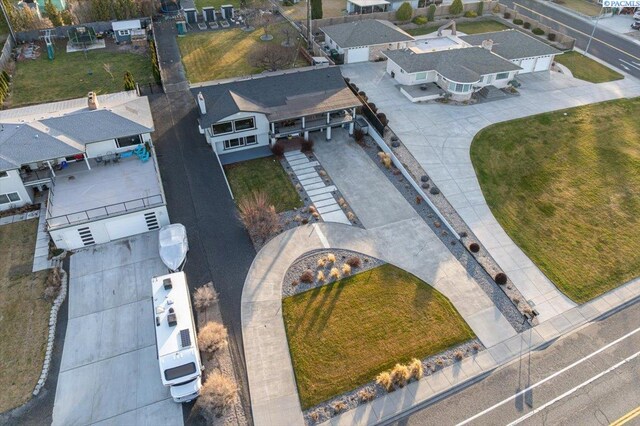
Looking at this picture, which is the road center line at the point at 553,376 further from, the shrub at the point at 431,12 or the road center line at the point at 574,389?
the shrub at the point at 431,12

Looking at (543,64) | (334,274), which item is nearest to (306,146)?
(334,274)

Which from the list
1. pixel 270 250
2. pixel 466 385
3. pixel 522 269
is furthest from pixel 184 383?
pixel 522 269

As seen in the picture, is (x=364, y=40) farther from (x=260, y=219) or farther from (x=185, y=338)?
(x=185, y=338)

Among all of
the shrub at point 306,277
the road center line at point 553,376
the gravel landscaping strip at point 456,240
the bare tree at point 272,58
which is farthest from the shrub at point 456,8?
the shrub at point 306,277

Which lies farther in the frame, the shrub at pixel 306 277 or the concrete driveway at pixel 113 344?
the shrub at pixel 306 277

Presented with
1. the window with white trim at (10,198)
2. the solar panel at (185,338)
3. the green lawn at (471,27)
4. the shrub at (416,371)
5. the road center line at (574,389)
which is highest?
the green lawn at (471,27)

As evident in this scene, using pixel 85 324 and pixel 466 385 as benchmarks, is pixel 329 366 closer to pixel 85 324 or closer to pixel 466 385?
pixel 466 385
